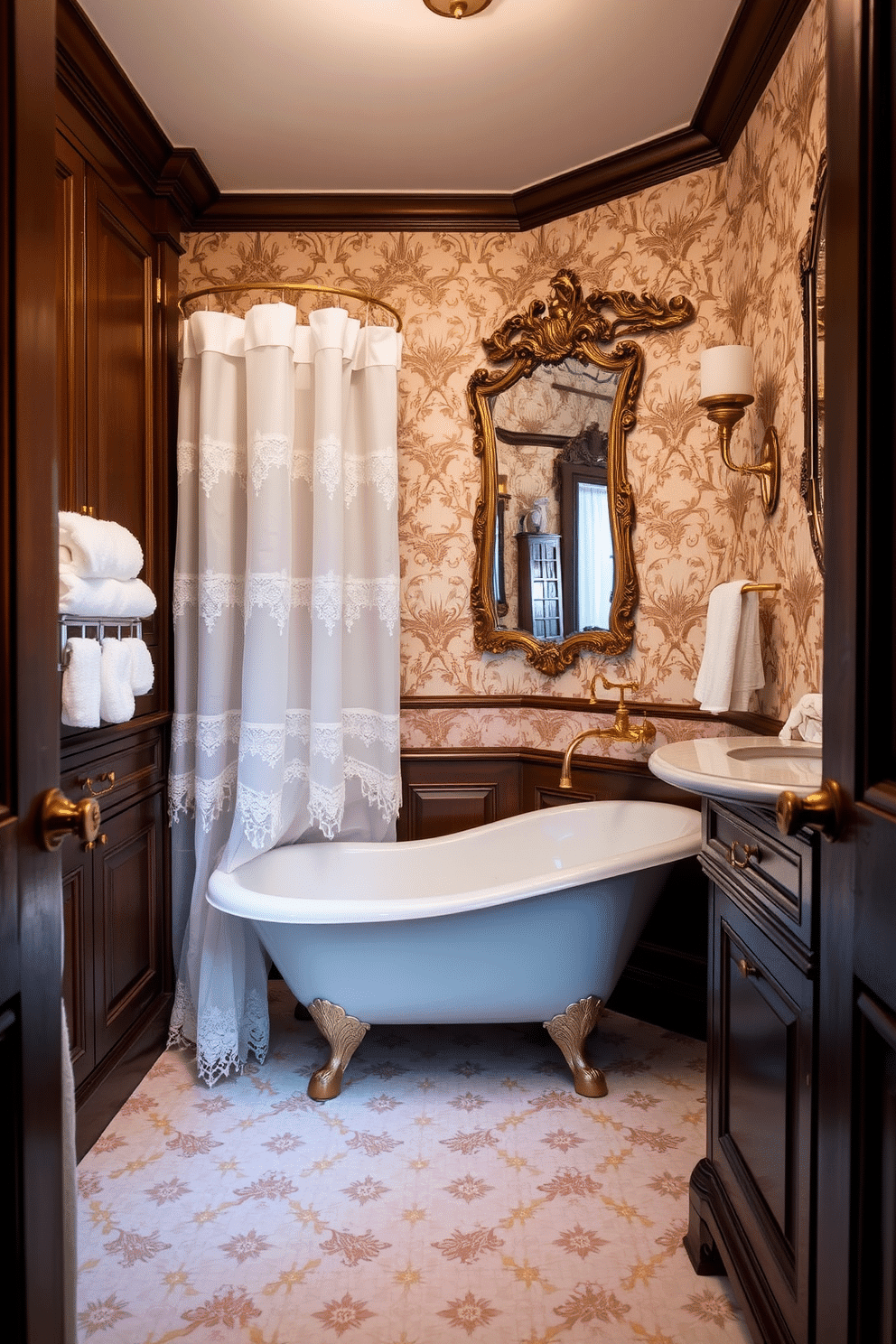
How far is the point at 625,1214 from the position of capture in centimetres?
188

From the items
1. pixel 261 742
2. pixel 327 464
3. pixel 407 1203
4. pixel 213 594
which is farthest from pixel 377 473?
pixel 407 1203

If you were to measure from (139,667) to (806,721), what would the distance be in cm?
149

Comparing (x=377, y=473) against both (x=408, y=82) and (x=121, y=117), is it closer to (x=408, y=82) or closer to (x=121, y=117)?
(x=408, y=82)

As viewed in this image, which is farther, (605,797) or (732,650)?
(605,797)

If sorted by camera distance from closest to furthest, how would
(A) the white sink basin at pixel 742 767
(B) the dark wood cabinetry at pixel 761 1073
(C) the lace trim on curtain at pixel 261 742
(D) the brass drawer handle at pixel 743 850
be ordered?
(B) the dark wood cabinetry at pixel 761 1073 → (A) the white sink basin at pixel 742 767 → (D) the brass drawer handle at pixel 743 850 → (C) the lace trim on curtain at pixel 261 742

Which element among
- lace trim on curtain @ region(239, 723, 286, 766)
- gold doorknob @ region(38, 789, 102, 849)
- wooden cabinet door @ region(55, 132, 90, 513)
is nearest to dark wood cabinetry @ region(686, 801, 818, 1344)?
gold doorknob @ region(38, 789, 102, 849)

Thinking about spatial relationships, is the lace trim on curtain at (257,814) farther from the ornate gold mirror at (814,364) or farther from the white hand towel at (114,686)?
the ornate gold mirror at (814,364)

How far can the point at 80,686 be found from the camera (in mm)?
1889

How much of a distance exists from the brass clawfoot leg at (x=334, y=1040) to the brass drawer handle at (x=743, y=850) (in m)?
1.21

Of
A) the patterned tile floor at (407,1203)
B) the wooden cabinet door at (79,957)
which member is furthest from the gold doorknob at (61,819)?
the wooden cabinet door at (79,957)

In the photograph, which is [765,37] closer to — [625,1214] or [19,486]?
[19,486]

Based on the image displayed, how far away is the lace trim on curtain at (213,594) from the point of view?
2564 millimetres

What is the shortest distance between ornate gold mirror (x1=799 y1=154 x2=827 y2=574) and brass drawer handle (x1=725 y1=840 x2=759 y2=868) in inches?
28.7

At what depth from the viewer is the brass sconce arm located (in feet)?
7.42
